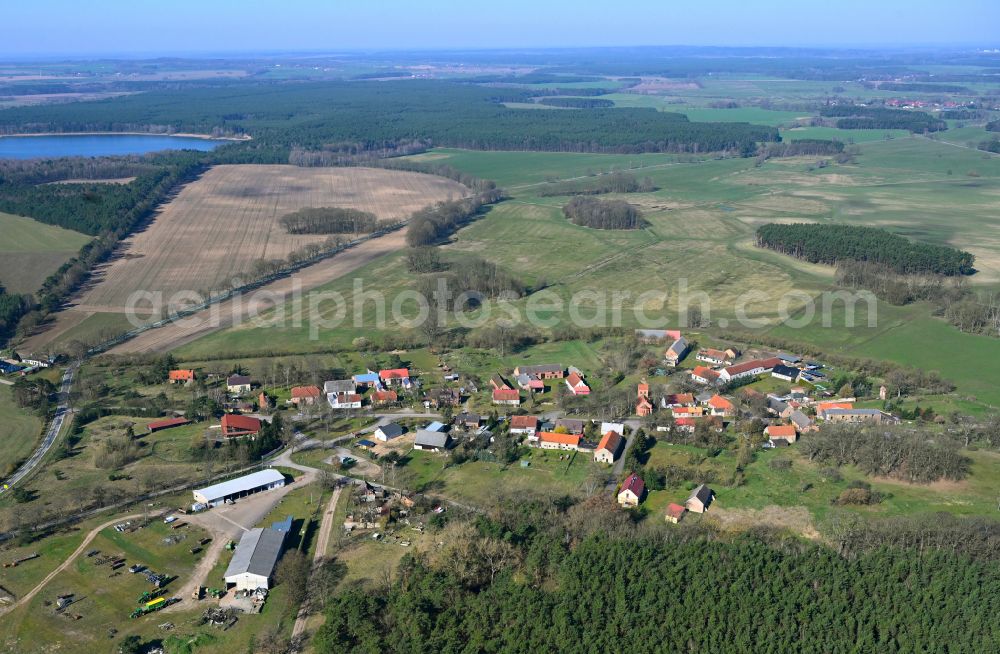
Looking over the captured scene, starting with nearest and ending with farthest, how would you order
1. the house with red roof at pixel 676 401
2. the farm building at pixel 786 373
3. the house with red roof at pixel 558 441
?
the house with red roof at pixel 558 441
the house with red roof at pixel 676 401
the farm building at pixel 786 373

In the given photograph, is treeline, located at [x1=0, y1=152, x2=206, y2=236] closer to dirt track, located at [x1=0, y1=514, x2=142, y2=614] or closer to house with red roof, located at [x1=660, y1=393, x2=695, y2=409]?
dirt track, located at [x1=0, y1=514, x2=142, y2=614]

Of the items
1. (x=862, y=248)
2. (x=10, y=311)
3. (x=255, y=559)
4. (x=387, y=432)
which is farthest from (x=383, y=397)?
(x=862, y=248)

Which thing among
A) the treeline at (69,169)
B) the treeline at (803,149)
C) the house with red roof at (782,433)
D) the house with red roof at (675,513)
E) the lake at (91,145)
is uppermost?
the lake at (91,145)

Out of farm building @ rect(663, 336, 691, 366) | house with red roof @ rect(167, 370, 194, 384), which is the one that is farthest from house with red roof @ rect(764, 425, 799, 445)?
house with red roof @ rect(167, 370, 194, 384)

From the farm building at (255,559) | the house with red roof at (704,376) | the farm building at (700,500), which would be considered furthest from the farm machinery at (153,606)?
the house with red roof at (704,376)

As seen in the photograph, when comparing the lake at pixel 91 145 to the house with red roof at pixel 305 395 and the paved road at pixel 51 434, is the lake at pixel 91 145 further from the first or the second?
the house with red roof at pixel 305 395
